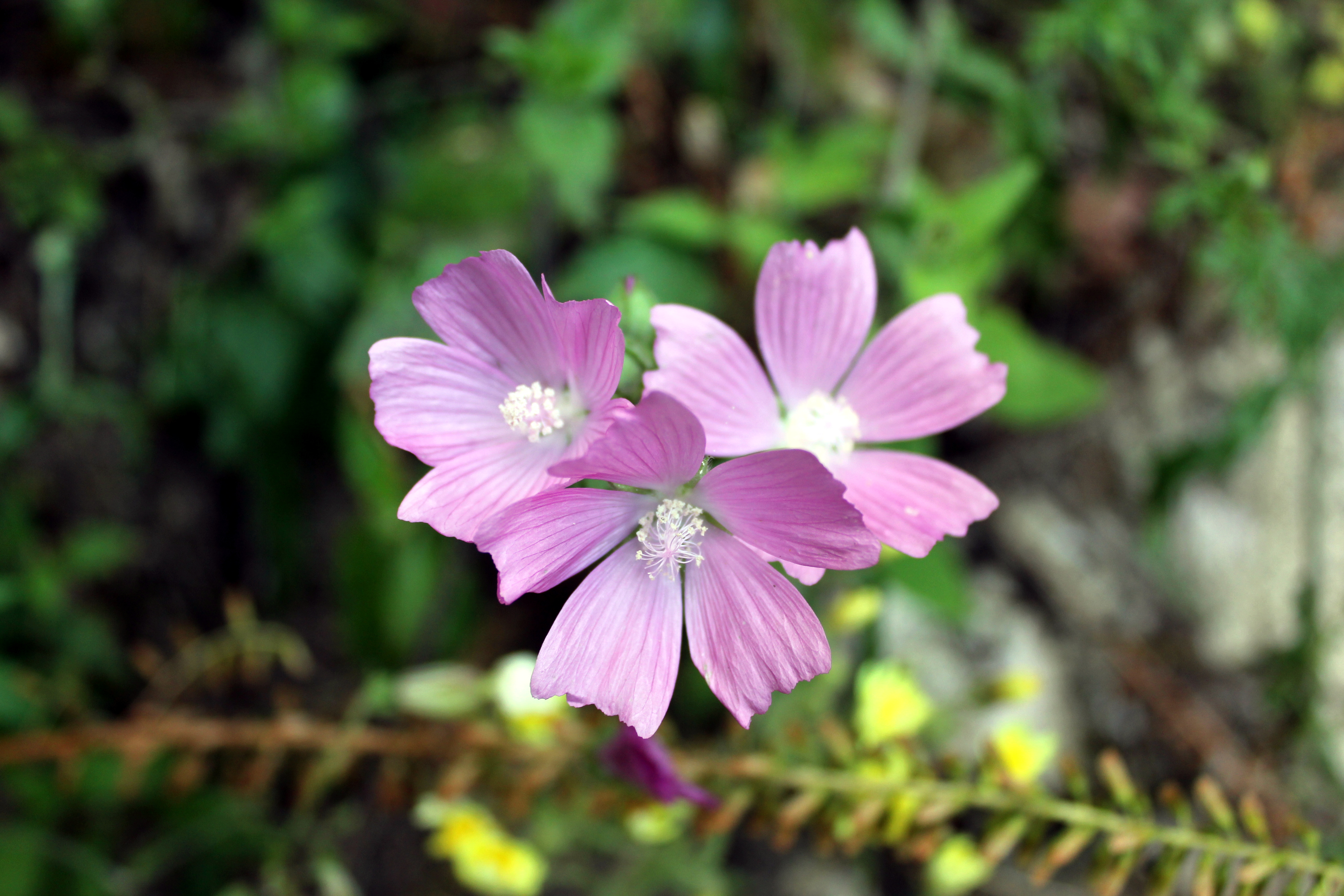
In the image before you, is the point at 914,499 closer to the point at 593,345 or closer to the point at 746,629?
the point at 746,629

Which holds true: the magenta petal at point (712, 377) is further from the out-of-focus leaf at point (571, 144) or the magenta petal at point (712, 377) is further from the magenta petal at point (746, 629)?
the out-of-focus leaf at point (571, 144)

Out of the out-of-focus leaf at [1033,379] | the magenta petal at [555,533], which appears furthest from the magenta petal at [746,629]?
the out-of-focus leaf at [1033,379]

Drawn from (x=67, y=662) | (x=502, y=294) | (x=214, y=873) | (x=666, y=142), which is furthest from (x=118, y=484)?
(x=502, y=294)

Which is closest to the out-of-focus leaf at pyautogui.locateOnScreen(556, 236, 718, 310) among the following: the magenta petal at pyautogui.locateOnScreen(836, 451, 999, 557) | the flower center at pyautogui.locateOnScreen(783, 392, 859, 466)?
the flower center at pyautogui.locateOnScreen(783, 392, 859, 466)

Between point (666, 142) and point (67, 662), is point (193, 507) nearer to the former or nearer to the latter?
point (67, 662)

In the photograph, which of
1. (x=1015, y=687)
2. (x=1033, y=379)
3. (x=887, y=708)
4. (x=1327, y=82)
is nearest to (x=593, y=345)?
(x=887, y=708)
